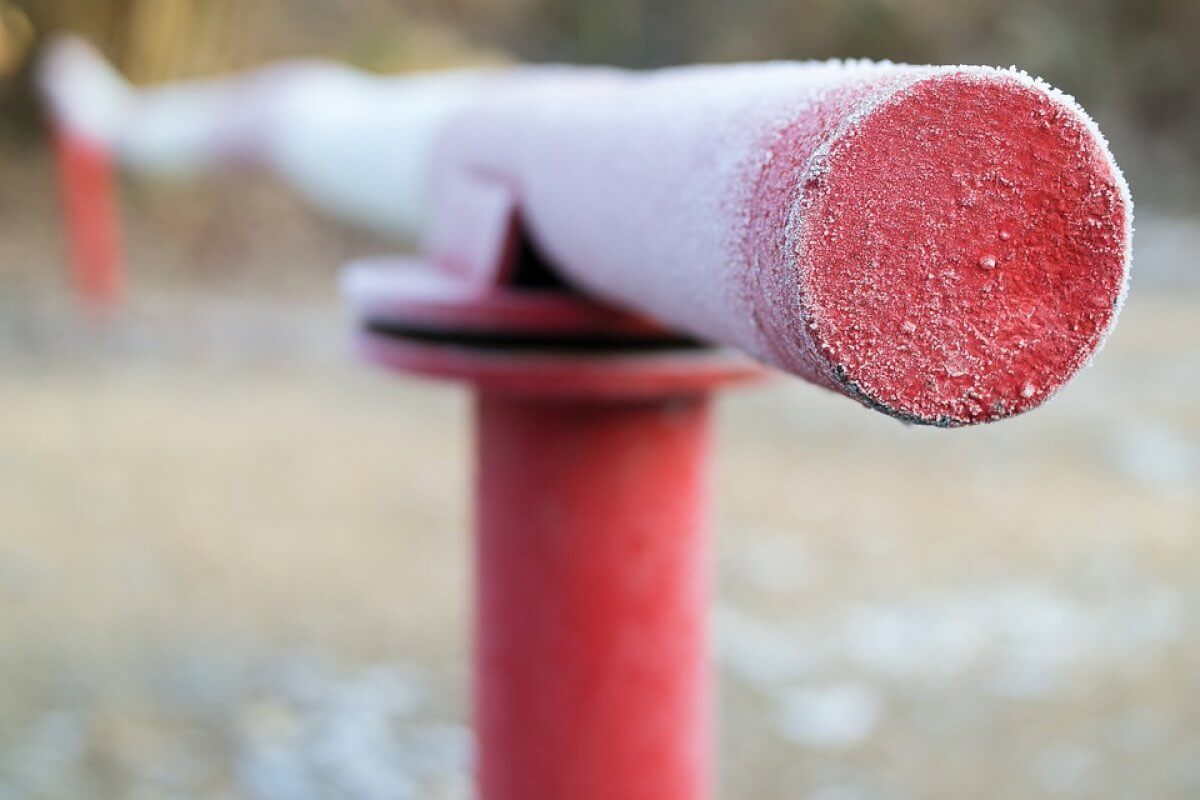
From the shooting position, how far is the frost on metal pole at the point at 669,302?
29 cm

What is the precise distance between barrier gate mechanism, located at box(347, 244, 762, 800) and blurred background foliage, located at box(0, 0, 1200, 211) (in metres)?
4.04

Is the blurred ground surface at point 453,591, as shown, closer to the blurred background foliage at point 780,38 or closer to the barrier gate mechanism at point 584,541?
the barrier gate mechanism at point 584,541

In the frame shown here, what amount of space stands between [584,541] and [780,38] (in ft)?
18.8

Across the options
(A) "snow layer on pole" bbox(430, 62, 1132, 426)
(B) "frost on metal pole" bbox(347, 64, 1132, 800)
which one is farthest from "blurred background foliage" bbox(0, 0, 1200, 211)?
(A) "snow layer on pole" bbox(430, 62, 1132, 426)

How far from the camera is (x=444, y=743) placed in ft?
3.77

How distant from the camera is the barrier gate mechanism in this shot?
24.4 inches

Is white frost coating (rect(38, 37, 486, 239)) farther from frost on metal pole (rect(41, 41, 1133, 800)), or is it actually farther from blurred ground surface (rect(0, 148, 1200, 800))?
blurred ground surface (rect(0, 148, 1200, 800))

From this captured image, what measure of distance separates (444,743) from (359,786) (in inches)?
4.4

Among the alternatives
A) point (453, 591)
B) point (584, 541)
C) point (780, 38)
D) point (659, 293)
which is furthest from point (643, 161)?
point (780, 38)

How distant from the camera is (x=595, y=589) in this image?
64cm

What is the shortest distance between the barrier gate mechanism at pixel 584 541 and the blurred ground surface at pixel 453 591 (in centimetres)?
45

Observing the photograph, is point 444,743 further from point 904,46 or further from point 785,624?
point 904,46

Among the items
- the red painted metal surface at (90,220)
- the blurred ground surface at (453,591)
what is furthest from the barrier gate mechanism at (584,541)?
the red painted metal surface at (90,220)

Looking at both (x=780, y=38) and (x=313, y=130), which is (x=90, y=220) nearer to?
(x=313, y=130)
